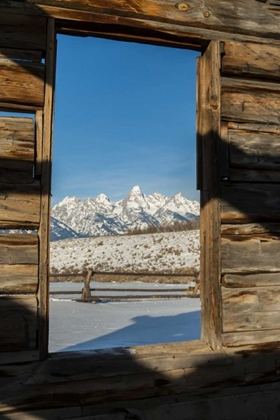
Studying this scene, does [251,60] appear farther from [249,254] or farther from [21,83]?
[21,83]

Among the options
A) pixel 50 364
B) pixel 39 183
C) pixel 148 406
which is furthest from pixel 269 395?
pixel 39 183

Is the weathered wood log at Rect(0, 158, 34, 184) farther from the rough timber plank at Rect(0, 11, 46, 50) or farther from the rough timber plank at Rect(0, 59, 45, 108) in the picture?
the rough timber plank at Rect(0, 11, 46, 50)

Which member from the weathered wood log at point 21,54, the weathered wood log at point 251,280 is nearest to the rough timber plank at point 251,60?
the weathered wood log at point 21,54

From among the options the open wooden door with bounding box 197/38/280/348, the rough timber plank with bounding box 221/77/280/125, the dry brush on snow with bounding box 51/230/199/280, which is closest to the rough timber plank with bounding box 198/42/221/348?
the open wooden door with bounding box 197/38/280/348

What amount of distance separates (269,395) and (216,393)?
16.3 inches

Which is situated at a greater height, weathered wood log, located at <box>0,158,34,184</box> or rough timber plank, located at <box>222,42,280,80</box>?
rough timber plank, located at <box>222,42,280,80</box>

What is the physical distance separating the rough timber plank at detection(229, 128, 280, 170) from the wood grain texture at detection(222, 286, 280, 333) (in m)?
0.94

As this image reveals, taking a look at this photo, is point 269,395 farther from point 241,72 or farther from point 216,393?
point 241,72

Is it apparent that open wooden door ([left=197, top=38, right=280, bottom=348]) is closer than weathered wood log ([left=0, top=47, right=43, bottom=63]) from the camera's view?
No

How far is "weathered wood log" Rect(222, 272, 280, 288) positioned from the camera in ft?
10.5

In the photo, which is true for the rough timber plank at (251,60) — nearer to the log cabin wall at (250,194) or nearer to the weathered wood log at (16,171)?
the log cabin wall at (250,194)

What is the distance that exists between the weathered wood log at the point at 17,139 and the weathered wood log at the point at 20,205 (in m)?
0.19

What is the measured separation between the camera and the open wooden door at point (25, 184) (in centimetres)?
276

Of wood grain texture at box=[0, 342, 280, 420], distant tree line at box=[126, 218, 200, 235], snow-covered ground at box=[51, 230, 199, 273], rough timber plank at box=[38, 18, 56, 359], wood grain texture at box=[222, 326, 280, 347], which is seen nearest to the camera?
wood grain texture at box=[0, 342, 280, 420]
